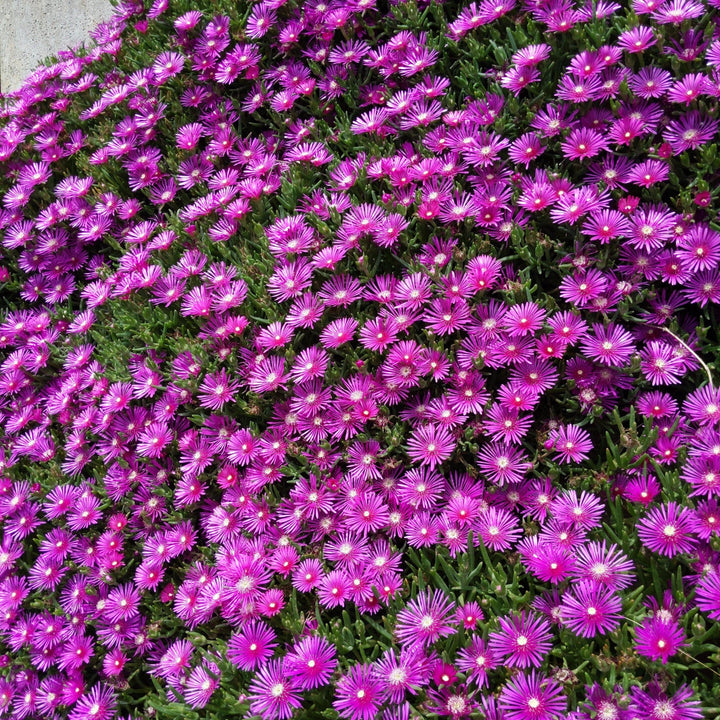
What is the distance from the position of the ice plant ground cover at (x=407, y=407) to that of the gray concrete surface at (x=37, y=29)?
9.19ft

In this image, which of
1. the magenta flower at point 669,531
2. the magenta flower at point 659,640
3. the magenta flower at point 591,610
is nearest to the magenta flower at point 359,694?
the magenta flower at point 591,610

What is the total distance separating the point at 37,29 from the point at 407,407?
188 inches

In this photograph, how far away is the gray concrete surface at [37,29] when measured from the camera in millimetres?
4746

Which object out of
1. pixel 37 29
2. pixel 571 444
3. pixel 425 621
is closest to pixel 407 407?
pixel 571 444

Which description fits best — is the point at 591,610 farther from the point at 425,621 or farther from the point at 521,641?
the point at 425,621

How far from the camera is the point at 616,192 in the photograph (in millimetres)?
1874

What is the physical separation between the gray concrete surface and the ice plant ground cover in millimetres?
2800

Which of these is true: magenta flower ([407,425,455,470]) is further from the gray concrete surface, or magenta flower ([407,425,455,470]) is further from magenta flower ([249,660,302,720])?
the gray concrete surface

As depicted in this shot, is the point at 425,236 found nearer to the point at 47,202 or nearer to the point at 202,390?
the point at 202,390

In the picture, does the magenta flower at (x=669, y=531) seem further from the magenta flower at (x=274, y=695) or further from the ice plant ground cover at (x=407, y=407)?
the magenta flower at (x=274, y=695)

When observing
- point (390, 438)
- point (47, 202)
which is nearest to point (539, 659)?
point (390, 438)

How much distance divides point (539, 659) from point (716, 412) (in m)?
0.68

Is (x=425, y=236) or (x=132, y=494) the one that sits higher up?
(x=425, y=236)

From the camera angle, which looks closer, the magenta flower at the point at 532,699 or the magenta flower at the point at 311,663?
the magenta flower at the point at 532,699
